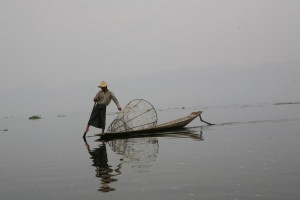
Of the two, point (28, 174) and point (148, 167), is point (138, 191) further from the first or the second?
point (28, 174)

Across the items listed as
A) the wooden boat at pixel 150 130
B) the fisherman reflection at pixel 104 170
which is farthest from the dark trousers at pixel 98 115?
the fisherman reflection at pixel 104 170

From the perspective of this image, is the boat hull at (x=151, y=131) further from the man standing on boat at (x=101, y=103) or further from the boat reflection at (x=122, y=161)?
the boat reflection at (x=122, y=161)

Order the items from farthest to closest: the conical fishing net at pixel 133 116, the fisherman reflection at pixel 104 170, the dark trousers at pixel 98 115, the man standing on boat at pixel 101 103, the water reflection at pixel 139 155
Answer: the conical fishing net at pixel 133 116
the dark trousers at pixel 98 115
the man standing on boat at pixel 101 103
the water reflection at pixel 139 155
the fisherman reflection at pixel 104 170

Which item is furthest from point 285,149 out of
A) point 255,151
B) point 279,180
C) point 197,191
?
point 197,191

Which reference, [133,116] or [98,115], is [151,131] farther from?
[98,115]

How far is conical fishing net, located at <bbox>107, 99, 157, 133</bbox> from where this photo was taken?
765 inches

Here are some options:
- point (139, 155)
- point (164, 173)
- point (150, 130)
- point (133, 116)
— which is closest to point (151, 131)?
point (150, 130)

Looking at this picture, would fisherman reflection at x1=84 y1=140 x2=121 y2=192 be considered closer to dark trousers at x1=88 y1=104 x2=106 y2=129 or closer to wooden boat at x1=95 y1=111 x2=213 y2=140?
wooden boat at x1=95 y1=111 x2=213 y2=140

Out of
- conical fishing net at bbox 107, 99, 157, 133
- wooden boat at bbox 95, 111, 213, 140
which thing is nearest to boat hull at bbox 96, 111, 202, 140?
wooden boat at bbox 95, 111, 213, 140

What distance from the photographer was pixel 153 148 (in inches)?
567

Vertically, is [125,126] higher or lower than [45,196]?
higher

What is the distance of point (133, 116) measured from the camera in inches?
781

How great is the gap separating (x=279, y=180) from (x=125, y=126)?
12.6 meters

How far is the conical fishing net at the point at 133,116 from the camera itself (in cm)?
1944
